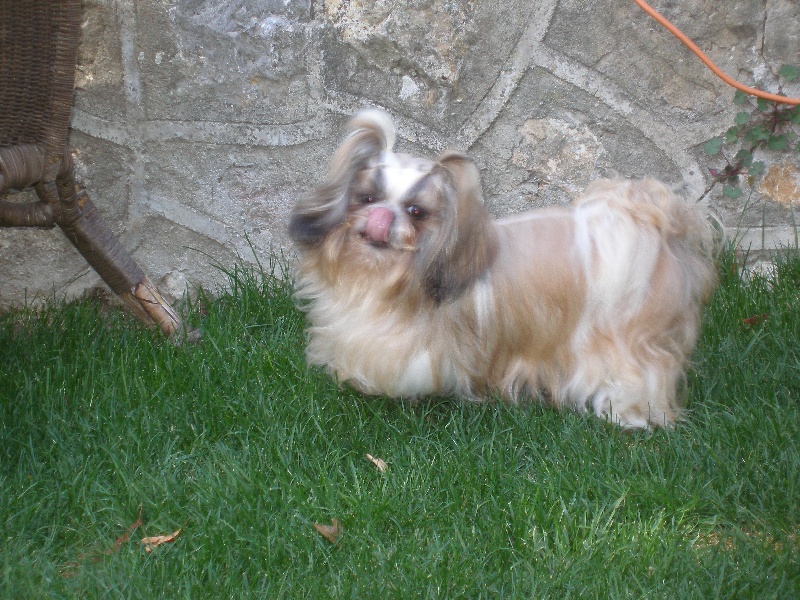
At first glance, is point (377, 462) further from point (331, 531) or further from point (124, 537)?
point (124, 537)

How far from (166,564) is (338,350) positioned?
80 cm

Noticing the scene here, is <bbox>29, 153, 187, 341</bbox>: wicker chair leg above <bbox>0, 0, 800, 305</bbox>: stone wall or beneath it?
beneath

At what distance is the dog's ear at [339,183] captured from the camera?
245 cm

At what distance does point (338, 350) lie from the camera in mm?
2617

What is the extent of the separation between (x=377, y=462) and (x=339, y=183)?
77cm

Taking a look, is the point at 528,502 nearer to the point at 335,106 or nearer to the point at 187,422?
the point at 187,422

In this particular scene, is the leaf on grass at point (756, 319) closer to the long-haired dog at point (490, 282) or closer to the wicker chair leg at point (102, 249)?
the long-haired dog at point (490, 282)

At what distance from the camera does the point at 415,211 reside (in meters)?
2.37

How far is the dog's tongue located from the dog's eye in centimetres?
5

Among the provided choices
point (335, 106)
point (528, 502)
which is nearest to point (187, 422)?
point (528, 502)

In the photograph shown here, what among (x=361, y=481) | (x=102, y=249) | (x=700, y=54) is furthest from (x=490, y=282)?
(x=102, y=249)

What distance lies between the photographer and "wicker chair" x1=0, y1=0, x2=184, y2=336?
7.91 ft

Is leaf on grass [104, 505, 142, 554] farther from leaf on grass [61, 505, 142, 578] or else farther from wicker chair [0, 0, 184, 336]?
wicker chair [0, 0, 184, 336]

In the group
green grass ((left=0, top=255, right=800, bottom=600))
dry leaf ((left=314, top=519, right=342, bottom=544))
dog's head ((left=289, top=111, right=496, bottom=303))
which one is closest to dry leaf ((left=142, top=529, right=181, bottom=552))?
green grass ((left=0, top=255, right=800, bottom=600))
